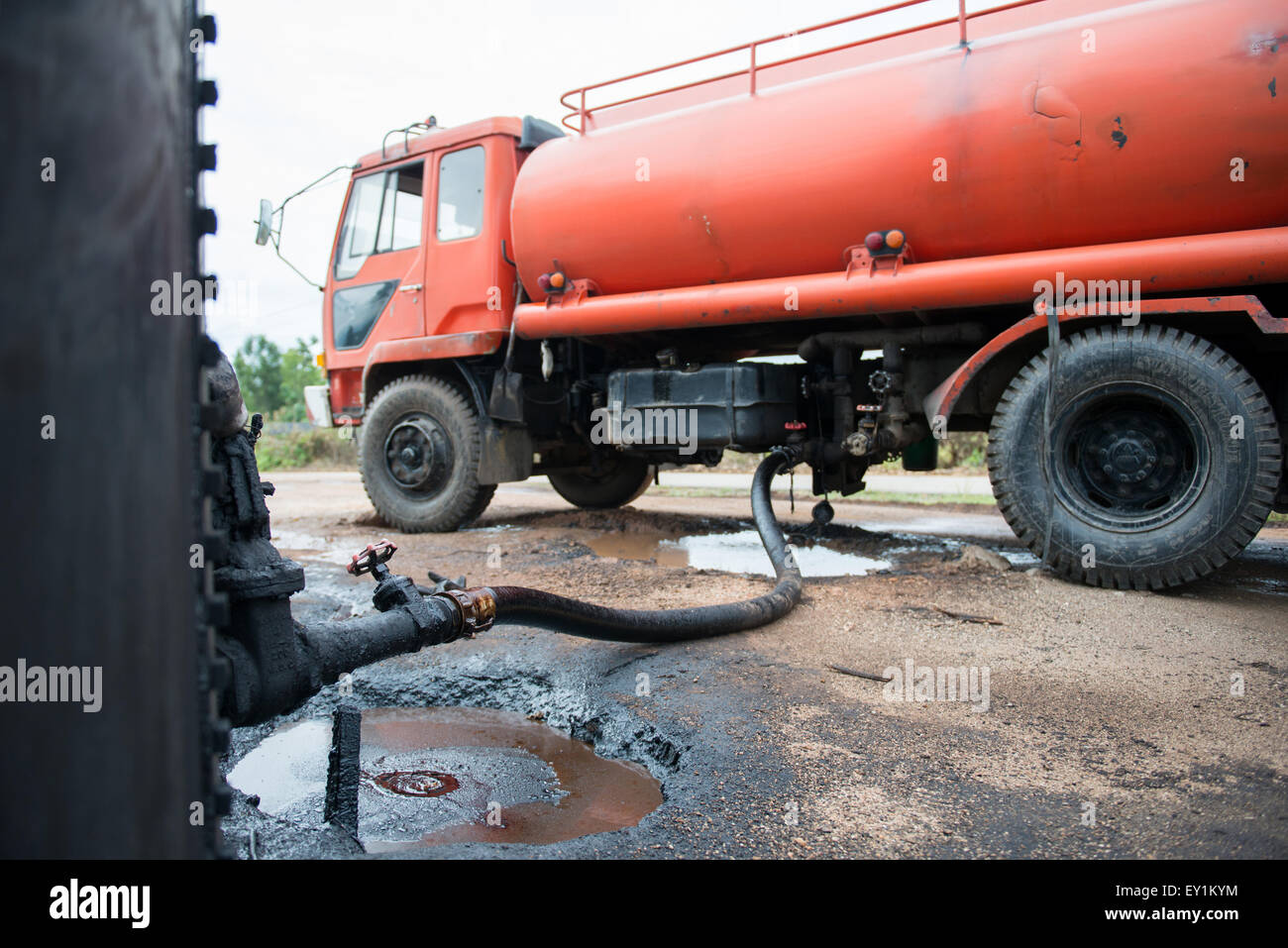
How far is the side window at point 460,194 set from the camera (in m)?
5.84

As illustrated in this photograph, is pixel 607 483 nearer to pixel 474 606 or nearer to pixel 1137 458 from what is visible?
pixel 1137 458

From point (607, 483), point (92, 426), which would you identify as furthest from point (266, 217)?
point (92, 426)

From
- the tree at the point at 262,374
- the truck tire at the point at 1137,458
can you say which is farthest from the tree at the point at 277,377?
the truck tire at the point at 1137,458

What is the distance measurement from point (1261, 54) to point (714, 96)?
8.37ft

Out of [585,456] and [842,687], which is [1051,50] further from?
[585,456]

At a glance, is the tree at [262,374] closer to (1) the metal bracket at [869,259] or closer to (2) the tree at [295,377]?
(2) the tree at [295,377]

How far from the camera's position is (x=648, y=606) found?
3588 millimetres

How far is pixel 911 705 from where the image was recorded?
7.96 ft

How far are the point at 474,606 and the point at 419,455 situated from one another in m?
4.23

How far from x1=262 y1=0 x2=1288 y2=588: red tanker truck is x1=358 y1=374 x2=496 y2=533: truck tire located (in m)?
0.02

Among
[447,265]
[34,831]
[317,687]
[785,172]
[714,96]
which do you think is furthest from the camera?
[447,265]

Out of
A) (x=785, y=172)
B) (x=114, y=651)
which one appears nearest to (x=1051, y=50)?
(x=785, y=172)

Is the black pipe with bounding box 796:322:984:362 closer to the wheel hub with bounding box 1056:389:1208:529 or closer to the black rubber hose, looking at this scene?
the wheel hub with bounding box 1056:389:1208:529

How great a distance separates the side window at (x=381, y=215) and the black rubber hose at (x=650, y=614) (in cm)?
392
